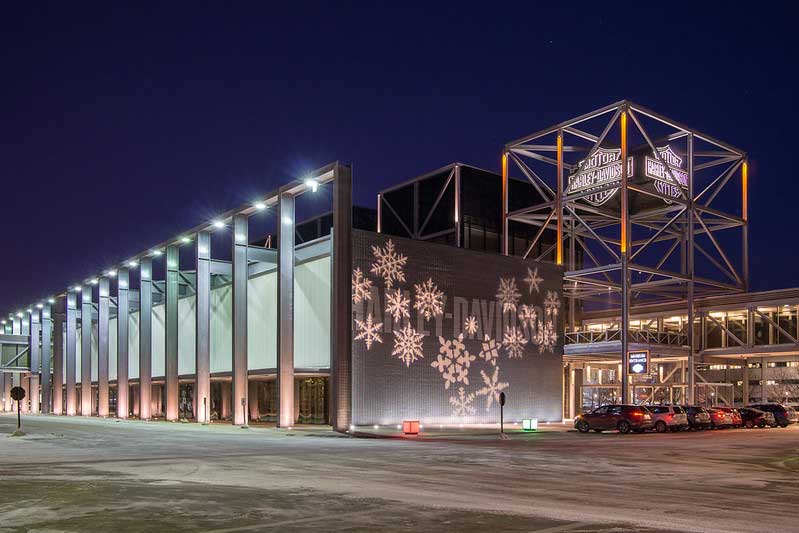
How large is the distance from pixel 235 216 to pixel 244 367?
8913 millimetres

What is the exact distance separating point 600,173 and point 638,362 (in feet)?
43.2

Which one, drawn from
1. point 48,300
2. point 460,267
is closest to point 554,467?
point 460,267

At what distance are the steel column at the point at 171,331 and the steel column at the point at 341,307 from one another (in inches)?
758

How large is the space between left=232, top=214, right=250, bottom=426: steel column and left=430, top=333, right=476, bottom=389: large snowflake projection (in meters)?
11.2

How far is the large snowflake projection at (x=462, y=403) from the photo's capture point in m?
42.3

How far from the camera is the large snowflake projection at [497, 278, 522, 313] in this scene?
46.2 m

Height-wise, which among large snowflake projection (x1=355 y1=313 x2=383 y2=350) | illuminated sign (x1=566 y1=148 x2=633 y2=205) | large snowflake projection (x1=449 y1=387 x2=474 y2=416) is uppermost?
illuminated sign (x1=566 y1=148 x2=633 y2=205)

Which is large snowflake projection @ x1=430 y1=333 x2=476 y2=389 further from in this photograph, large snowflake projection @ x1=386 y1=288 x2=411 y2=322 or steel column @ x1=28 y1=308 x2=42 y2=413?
steel column @ x1=28 y1=308 x2=42 y2=413

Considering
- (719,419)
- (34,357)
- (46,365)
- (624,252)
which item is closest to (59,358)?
(46,365)

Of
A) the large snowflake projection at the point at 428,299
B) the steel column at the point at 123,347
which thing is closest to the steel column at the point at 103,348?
the steel column at the point at 123,347

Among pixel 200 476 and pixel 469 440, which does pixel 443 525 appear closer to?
pixel 200 476

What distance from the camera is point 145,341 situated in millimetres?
58281

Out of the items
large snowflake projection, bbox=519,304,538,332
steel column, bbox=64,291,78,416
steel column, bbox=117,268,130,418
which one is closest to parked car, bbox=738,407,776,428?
large snowflake projection, bbox=519,304,538,332

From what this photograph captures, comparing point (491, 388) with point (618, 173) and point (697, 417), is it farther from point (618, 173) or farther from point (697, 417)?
point (618, 173)
